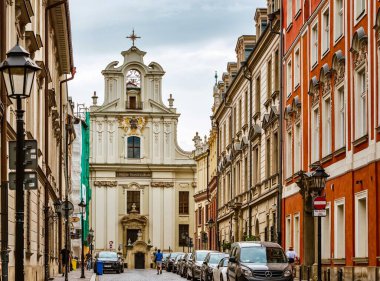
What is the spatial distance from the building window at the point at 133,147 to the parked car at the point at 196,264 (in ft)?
168

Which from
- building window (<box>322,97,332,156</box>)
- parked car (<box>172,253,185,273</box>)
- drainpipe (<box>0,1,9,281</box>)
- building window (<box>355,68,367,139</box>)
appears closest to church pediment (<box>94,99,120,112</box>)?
parked car (<box>172,253,185,273</box>)

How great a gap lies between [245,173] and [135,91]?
141ft

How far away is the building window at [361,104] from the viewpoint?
85.6ft

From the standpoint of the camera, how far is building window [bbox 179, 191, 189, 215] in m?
96.5

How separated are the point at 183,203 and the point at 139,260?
841 cm

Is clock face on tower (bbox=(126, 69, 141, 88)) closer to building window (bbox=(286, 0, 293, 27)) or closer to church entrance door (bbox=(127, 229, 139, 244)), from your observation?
church entrance door (bbox=(127, 229, 139, 244))

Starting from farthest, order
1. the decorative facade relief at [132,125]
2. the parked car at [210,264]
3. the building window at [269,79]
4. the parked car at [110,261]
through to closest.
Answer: the decorative facade relief at [132,125] → the parked car at [110,261] → the building window at [269,79] → the parked car at [210,264]

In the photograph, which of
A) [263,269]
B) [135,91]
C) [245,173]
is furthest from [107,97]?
[263,269]

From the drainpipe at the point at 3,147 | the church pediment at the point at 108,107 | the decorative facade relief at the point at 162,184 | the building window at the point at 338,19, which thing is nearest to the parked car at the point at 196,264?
the building window at the point at 338,19

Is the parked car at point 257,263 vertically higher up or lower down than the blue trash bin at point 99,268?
higher up

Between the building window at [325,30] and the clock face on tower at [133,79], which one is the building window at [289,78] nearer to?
the building window at [325,30]

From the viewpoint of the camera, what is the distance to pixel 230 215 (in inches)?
2352

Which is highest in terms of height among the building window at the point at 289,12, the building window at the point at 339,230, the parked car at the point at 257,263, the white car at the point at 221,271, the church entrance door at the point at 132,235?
the building window at the point at 289,12

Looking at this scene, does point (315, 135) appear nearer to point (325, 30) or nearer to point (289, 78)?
point (325, 30)
